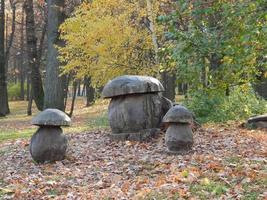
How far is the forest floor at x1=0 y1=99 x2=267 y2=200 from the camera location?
269 inches

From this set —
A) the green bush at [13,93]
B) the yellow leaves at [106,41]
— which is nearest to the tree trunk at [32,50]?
the yellow leaves at [106,41]

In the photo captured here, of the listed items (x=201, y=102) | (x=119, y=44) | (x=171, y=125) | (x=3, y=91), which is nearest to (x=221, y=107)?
(x=201, y=102)

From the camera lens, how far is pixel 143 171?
863 centimetres

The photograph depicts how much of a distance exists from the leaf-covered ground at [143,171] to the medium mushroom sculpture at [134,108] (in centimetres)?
39

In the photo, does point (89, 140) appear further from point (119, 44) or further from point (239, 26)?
point (239, 26)

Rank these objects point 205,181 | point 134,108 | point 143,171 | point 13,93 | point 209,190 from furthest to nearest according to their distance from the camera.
Result: point 13,93 < point 134,108 < point 143,171 < point 205,181 < point 209,190

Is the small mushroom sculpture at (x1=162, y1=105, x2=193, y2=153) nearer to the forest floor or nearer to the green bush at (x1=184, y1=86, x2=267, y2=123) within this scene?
the forest floor

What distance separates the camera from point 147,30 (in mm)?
17906

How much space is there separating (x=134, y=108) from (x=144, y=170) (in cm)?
340

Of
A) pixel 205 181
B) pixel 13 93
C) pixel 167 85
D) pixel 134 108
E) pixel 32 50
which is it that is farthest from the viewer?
pixel 13 93

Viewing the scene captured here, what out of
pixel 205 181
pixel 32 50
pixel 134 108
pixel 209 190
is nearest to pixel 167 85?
pixel 32 50

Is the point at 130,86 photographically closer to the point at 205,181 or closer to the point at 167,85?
the point at 205,181

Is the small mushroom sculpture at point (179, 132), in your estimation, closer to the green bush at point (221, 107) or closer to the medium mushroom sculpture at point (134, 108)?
the medium mushroom sculpture at point (134, 108)

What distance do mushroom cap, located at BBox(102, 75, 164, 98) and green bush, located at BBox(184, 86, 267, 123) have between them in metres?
3.24
